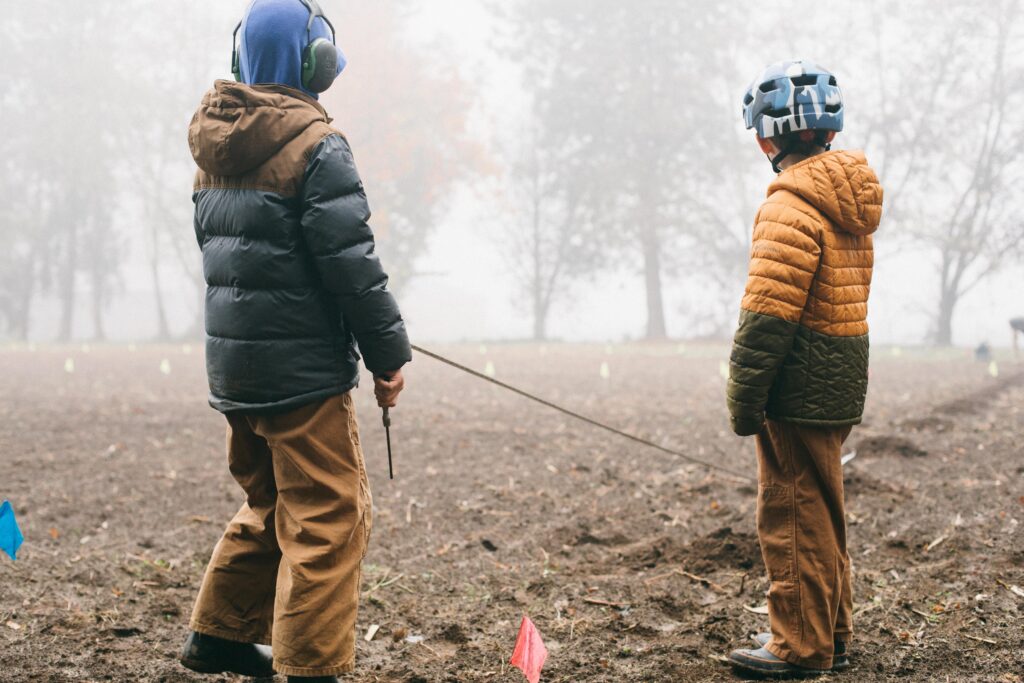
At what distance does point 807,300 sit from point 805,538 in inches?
30.7

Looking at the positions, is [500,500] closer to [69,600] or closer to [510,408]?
[69,600]

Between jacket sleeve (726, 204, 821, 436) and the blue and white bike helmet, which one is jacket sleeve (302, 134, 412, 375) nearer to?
jacket sleeve (726, 204, 821, 436)

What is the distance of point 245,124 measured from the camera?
272 centimetres

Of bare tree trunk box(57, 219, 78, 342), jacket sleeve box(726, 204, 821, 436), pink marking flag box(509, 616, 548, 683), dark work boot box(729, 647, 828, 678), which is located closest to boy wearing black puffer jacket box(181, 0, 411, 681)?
pink marking flag box(509, 616, 548, 683)

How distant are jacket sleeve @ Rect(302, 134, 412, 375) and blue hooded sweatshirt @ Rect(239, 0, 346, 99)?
0.27 metres

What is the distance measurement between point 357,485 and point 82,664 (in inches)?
48.9

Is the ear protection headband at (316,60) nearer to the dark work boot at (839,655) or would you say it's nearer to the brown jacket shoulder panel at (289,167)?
the brown jacket shoulder panel at (289,167)

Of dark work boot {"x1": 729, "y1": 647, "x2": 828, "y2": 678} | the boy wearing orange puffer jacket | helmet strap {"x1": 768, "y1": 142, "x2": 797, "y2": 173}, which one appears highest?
helmet strap {"x1": 768, "y1": 142, "x2": 797, "y2": 173}

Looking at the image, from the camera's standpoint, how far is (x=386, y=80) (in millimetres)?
28125

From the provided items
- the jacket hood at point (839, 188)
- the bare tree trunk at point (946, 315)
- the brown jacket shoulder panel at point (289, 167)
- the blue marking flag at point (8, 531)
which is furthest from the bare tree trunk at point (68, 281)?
the jacket hood at point (839, 188)

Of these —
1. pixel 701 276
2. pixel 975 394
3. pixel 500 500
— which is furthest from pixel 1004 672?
pixel 701 276

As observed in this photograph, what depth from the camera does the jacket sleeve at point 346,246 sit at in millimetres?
2725

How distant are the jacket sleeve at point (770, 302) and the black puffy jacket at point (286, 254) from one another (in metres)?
1.08

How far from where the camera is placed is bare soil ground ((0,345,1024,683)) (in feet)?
11.2
